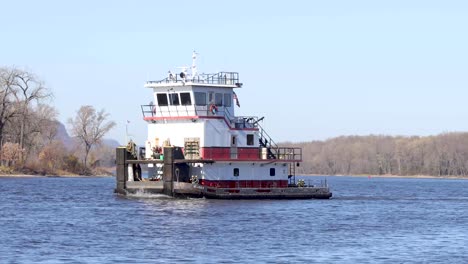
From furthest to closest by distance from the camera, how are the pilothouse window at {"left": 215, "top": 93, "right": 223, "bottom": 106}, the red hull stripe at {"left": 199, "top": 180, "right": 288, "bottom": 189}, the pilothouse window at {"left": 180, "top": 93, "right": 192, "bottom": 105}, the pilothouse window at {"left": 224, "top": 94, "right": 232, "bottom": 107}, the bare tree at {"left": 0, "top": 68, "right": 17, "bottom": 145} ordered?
the bare tree at {"left": 0, "top": 68, "right": 17, "bottom": 145} → the pilothouse window at {"left": 224, "top": 94, "right": 232, "bottom": 107} → the pilothouse window at {"left": 215, "top": 93, "right": 223, "bottom": 106} → the pilothouse window at {"left": 180, "top": 93, "right": 192, "bottom": 105} → the red hull stripe at {"left": 199, "top": 180, "right": 288, "bottom": 189}

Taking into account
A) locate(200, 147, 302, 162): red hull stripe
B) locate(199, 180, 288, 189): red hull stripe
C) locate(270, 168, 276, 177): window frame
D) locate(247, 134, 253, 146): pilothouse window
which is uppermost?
locate(247, 134, 253, 146): pilothouse window

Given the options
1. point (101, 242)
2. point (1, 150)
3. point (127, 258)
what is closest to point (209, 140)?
point (101, 242)

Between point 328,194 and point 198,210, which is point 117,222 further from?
point 328,194

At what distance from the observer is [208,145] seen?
65750 mm

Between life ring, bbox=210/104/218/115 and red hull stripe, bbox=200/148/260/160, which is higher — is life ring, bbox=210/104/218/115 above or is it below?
above

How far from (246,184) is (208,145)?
11.7 ft

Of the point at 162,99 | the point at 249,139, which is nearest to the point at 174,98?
the point at 162,99

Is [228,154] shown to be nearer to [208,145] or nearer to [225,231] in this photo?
[208,145]

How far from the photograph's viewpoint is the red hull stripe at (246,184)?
65.6 metres

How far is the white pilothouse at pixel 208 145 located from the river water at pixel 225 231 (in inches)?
44.2

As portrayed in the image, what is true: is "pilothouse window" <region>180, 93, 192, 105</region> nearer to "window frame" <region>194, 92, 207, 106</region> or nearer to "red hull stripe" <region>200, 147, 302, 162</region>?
"window frame" <region>194, 92, 207, 106</region>

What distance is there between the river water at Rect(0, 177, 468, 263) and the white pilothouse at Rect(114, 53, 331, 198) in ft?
3.68

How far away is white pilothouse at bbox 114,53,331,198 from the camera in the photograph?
6512 centimetres

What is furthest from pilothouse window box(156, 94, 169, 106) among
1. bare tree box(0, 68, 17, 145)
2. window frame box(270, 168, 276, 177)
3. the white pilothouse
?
bare tree box(0, 68, 17, 145)
